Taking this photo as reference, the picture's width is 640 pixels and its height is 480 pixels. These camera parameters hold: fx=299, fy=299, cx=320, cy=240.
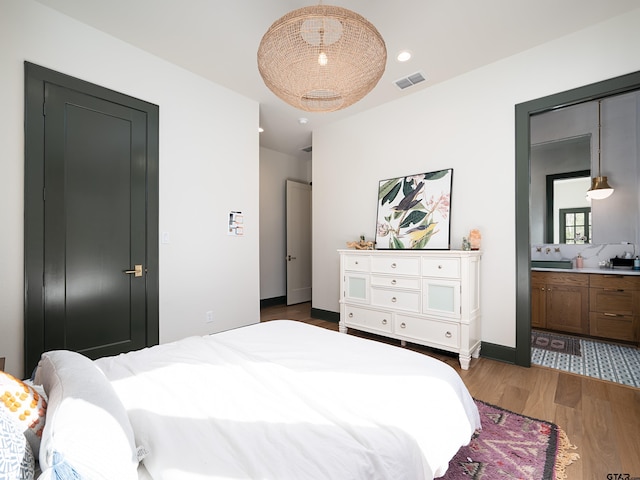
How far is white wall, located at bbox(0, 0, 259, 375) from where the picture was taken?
2113 mm

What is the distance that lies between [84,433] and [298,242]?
5098 mm

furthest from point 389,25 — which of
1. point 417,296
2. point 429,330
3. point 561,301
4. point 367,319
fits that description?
point 561,301

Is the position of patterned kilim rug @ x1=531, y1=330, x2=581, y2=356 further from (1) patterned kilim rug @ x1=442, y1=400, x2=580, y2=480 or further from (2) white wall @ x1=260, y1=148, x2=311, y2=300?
(2) white wall @ x1=260, y1=148, x2=311, y2=300

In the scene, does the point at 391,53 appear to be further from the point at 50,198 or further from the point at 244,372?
the point at 50,198

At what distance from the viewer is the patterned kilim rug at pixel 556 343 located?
320 centimetres

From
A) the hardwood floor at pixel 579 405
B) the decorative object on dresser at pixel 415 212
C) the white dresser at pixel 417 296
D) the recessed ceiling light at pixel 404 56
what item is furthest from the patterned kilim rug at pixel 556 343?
the recessed ceiling light at pixel 404 56

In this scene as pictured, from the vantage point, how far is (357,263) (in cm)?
354

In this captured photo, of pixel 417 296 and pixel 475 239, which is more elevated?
pixel 475 239

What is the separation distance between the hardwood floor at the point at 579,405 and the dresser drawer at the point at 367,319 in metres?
0.63

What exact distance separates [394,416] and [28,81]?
10.3ft

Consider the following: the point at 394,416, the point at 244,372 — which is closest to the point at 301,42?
the point at 244,372

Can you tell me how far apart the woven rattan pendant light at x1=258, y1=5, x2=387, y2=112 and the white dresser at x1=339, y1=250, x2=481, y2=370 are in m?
1.79

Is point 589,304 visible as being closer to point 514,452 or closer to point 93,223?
point 514,452

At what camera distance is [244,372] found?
133 cm
